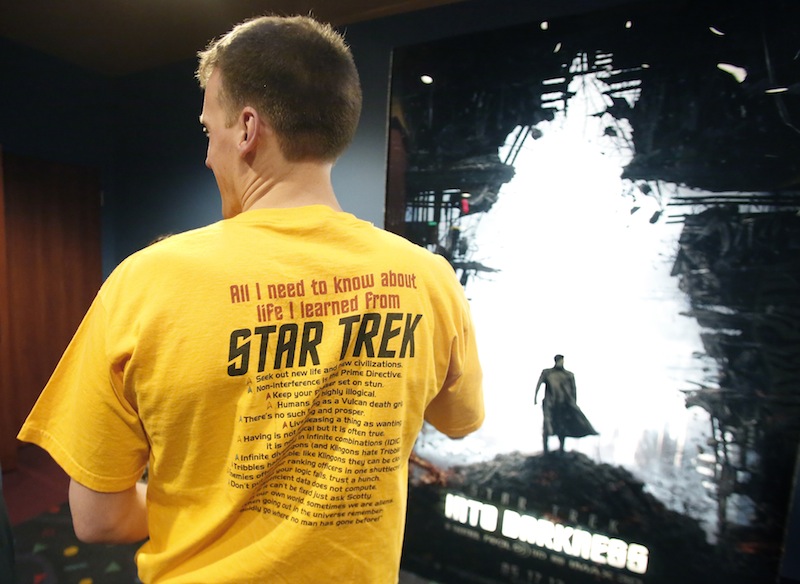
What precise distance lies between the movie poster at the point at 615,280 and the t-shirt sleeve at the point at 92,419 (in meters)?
1.24

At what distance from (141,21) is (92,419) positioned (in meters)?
2.47

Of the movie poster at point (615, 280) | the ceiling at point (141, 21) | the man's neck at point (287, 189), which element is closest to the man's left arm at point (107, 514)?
the man's neck at point (287, 189)

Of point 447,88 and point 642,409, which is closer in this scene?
point 642,409

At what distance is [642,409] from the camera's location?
1399 mm

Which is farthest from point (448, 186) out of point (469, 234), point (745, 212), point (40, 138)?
point (40, 138)

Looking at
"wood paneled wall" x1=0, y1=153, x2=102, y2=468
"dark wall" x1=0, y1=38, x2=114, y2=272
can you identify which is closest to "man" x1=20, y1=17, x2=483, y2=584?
"wood paneled wall" x1=0, y1=153, x2=102, y2=468

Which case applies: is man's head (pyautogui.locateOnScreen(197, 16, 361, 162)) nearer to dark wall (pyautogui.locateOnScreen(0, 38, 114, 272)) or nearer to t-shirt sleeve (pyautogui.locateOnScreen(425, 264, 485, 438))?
t-shirt sleeve (pyautogui.locateOnScreen(425, 264, 485, 438))

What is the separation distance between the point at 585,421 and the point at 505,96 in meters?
1.16

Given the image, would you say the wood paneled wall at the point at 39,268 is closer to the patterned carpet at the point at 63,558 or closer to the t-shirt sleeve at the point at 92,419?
the patterned carpet at the point at 63,558

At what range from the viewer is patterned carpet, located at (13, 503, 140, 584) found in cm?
179

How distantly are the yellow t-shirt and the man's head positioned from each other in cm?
11

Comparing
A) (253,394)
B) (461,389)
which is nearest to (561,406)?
(461,389)

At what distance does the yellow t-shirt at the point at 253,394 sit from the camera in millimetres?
513

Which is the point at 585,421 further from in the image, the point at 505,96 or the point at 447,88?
the point at 447,88
